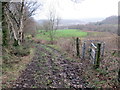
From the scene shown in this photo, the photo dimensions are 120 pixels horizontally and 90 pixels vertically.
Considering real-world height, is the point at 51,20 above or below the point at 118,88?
above

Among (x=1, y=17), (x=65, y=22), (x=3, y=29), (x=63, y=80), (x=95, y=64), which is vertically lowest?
(x=63, y=80)

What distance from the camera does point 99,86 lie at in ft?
14.4

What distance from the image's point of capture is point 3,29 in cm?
883

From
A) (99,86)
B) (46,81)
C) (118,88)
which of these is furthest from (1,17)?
(118,88)

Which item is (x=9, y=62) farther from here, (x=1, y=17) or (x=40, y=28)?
(x=40, y=28)

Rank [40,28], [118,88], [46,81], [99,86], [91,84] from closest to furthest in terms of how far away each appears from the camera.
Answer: [118,88]
[99,86]
[91,84]
[46,81]
[40,28]

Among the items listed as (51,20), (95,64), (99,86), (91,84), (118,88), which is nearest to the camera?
(118,88)

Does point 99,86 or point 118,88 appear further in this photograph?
point 99,86

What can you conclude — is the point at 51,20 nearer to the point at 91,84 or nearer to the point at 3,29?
the point at 3,29

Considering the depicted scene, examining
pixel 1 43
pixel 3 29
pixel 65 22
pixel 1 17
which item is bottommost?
pixel 1 43

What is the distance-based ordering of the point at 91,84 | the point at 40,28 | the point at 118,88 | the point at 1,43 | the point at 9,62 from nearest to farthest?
1. the point at 118,88
2. the point at 91,84
3. the point at 9,62
4. the point at 1,43
5. the point at 40,28

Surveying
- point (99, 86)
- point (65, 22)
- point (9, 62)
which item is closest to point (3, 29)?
point (9, 62)

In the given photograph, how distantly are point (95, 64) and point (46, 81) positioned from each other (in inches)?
123

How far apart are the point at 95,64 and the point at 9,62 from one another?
18.0ft
